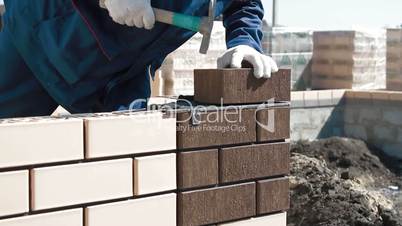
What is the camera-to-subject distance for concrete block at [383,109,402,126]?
7297mm

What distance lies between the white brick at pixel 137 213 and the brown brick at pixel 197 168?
7 cm

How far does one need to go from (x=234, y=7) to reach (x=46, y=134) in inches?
44.2

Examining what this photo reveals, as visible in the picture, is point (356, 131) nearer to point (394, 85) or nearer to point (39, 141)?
point (394, 85)

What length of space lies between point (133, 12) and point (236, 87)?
0.45 meters

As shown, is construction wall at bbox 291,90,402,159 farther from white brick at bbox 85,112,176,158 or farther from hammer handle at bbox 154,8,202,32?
white brick at bbox 85,112,176,158

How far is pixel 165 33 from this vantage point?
2523 millimetres

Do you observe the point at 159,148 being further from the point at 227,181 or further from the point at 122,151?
the point at 227,181

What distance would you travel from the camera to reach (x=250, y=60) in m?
2.24

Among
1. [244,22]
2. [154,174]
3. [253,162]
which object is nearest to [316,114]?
[244,22]

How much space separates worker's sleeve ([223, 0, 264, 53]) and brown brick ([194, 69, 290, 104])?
25cm

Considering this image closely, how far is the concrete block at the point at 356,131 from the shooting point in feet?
25.3

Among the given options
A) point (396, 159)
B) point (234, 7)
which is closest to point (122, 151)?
point (234, 7)

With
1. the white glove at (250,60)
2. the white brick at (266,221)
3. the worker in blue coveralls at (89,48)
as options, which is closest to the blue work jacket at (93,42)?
the worker in blue coveralls at (89,48)

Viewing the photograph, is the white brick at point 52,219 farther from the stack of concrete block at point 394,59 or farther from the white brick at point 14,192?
the stack of concrete block at point 394,59
